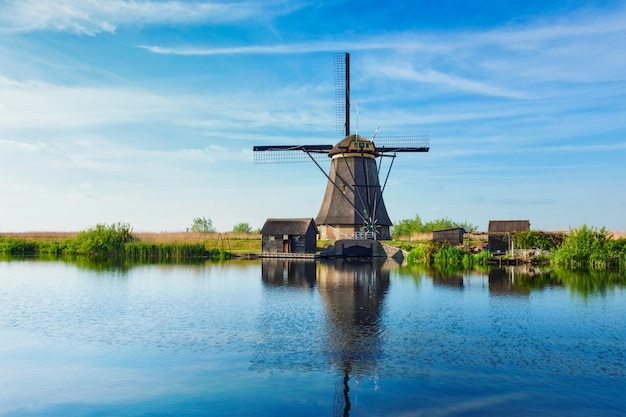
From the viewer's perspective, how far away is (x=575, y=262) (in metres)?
37.6

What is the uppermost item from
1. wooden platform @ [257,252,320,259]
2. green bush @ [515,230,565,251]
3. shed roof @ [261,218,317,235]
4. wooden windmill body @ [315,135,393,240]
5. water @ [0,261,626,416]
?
wooden windmill body @ [315,135,393,240]

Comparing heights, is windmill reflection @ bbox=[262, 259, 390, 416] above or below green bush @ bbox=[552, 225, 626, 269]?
below

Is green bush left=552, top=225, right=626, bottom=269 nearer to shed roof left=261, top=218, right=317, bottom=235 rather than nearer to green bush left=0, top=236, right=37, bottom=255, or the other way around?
shed roof left=261, top=218, right=317, bottom=235

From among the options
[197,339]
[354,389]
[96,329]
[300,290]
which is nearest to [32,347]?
[96,329]

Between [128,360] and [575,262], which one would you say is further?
[575,262]

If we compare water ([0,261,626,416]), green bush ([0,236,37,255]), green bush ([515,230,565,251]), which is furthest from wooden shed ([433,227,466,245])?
green bush ([0,236,37,255])

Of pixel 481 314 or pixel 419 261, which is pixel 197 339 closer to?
pixel 481 314

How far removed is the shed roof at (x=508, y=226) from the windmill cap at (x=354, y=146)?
13.1 metres

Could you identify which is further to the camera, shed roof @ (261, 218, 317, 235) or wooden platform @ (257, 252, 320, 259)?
shed roof @ (261, 218, 317, 235)

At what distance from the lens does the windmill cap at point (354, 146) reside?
4750 centimetres

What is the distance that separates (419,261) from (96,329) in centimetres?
3076

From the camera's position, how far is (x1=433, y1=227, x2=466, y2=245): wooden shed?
4819 centimetres

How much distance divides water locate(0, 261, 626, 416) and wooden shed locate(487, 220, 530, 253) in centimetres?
2066

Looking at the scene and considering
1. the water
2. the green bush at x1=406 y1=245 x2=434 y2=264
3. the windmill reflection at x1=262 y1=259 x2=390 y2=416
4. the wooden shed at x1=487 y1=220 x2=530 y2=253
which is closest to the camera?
the water
